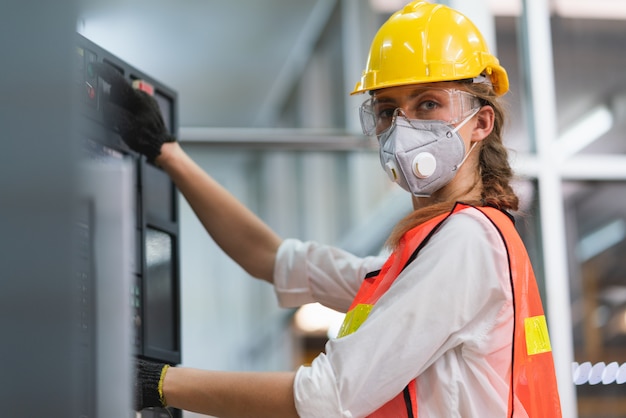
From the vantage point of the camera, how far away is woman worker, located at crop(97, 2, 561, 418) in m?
1.76

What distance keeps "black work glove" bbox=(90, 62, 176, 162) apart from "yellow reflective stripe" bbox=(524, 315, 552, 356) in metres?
0.99

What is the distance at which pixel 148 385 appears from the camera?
179cm

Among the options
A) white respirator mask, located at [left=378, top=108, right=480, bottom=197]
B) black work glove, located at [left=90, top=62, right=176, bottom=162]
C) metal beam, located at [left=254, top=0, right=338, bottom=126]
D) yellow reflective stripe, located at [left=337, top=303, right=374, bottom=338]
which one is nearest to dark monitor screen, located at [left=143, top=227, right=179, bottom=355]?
black work glove, located at [left=90, top=62, right=176, bottom=162]

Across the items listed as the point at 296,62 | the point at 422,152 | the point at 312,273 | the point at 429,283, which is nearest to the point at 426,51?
the point at 422,152

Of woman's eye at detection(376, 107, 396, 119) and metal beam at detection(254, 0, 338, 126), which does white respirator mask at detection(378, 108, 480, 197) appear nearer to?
woman's eye at detection(376, 107, 396, 119)

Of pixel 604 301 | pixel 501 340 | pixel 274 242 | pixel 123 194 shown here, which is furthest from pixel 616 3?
pixel 123 194

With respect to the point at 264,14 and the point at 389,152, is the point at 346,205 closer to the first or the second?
the point at 264,14

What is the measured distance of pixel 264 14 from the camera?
25.5ft

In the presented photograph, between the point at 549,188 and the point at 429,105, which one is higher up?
the point at 549,188

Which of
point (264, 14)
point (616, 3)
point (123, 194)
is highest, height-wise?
point (264, 14)

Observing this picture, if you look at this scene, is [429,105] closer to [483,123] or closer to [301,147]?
[483,123]

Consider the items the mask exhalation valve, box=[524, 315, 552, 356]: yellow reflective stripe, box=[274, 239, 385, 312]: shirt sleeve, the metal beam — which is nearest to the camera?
box=[524, 315, 552, 356]: yellow reflective stripe

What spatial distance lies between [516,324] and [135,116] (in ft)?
3.33

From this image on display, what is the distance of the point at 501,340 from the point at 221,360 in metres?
8.59
